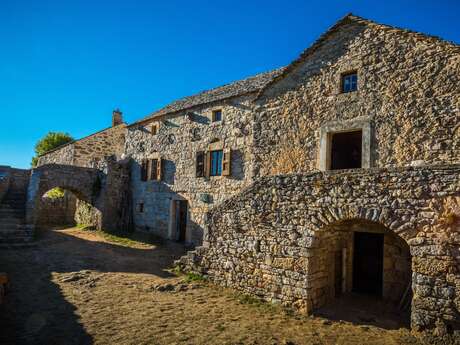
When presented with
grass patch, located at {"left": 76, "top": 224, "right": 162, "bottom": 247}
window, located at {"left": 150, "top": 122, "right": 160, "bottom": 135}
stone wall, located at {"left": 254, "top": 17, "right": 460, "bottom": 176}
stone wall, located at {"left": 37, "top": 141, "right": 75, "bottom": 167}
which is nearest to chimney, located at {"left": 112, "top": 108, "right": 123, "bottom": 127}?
stone wall, located at {"left": 37, "top": 141, "right": 75, "bottom": 167}

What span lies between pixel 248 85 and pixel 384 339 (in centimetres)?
1216

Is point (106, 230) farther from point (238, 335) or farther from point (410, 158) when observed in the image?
point (410, 158)

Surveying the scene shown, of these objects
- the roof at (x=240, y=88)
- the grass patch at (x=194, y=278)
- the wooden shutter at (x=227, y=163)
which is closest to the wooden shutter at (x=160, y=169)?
the roof at (x=240, y=88)

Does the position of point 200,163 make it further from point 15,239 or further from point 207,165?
point 15,239

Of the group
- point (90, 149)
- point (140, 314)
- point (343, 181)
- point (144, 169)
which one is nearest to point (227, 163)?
point (144, 169)

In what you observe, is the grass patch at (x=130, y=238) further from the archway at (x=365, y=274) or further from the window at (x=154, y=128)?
the archway at (x=365, y=274)

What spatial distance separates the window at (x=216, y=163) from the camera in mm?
14991

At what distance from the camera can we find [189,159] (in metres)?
16.4

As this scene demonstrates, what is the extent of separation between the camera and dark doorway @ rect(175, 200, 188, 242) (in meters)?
16.8

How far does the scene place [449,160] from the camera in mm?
8195

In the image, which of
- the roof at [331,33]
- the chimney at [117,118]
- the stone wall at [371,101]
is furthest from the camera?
the chimney at [117,118]

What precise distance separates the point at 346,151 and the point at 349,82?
A: 322 centimetres

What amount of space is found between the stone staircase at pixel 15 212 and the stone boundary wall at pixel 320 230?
27.5ft

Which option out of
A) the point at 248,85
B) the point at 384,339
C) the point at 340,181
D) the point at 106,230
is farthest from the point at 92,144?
the point at 384,339
